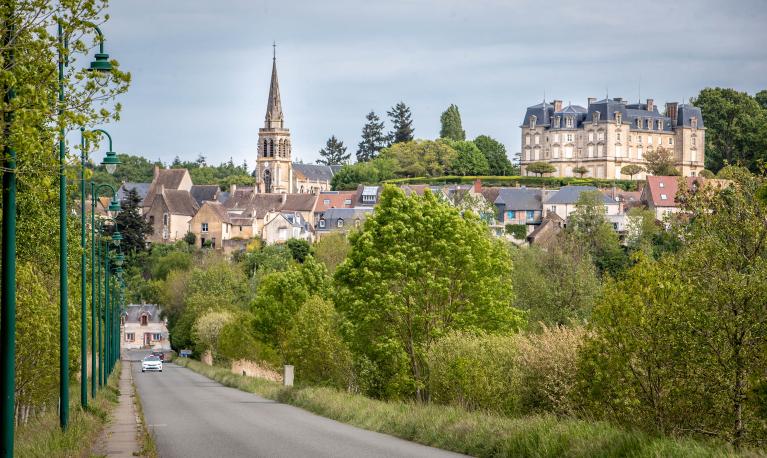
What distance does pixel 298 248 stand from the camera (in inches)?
5625

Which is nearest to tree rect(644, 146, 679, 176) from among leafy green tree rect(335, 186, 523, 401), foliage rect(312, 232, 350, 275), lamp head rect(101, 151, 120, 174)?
foliage rect(312, 232, 350, 275)

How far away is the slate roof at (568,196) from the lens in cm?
15932

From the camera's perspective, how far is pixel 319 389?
4109 centimetres

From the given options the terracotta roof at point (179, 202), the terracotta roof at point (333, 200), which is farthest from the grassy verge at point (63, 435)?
the terracotta roof at point (333, 200)

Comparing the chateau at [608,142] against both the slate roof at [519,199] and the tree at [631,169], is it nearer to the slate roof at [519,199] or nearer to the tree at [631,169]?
the tree at [631,169]

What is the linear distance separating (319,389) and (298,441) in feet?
54.1

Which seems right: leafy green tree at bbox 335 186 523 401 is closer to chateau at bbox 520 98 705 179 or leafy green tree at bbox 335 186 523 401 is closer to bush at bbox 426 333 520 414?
bush at bbox 426 333 520 414

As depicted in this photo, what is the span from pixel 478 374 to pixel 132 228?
126m

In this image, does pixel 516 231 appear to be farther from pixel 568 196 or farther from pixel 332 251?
pixel 332 251

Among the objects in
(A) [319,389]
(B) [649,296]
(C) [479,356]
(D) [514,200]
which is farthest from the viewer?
(D) [514,200]

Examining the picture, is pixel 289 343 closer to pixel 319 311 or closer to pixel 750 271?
pixel 319 311

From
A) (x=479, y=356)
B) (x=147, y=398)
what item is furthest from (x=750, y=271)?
(x=147, y=398)

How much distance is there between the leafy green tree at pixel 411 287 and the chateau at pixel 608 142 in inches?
5799

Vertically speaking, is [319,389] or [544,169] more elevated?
[544,169]
